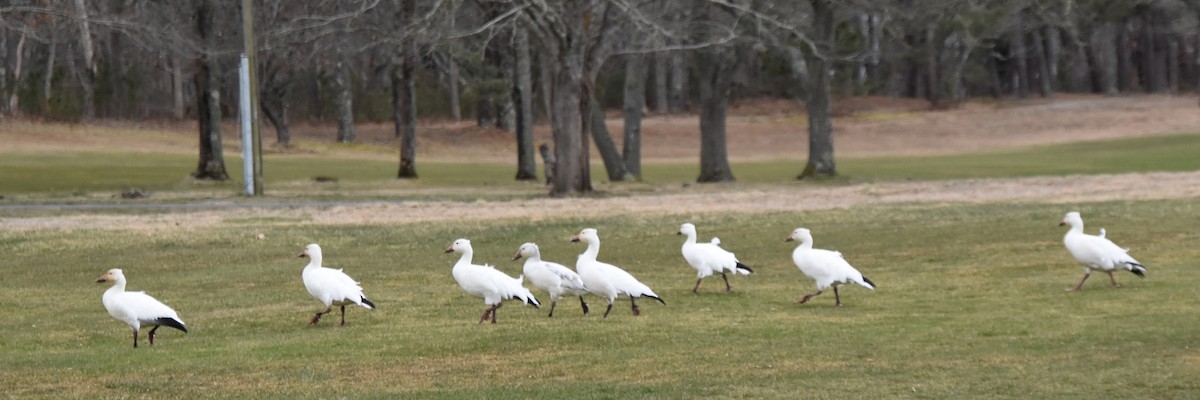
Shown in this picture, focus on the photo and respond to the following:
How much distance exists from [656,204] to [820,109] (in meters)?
16.0

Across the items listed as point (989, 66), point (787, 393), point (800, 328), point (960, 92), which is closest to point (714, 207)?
point (800, 328)

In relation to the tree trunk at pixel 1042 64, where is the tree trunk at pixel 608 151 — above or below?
below

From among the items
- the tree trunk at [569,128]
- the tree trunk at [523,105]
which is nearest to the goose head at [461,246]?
the tree trunk at [569,128]

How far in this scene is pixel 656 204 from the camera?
116 ft

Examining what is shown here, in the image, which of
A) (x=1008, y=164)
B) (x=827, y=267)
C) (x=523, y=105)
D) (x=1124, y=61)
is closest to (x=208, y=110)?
(x=523, y=105)

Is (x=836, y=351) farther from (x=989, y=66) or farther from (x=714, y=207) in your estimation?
(x=989, y=66)

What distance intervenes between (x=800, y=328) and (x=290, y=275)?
890 cm

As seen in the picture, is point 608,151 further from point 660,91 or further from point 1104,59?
point 1104,59

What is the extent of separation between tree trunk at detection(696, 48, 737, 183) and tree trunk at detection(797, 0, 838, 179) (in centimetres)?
265

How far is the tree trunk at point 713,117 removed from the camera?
49.8 meters

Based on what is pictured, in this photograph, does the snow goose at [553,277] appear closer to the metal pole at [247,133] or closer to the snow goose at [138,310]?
the snow goose at [138,310]

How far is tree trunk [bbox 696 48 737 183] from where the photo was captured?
4978cm

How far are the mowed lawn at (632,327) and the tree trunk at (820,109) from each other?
23.6 meters

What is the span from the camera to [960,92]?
328 feet
